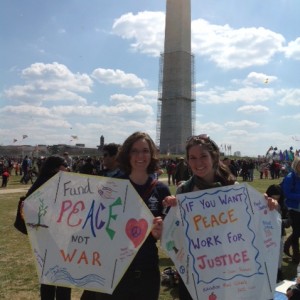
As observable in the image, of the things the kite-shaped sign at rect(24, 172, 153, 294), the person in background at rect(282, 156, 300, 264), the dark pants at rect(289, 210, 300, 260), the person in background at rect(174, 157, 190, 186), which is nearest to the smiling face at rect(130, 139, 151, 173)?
the kite-shaped sign at rect(24, 172, 153, 294)

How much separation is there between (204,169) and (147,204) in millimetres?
527

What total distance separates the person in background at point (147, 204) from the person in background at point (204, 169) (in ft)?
0.77

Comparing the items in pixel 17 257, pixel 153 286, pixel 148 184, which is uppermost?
pixel 148 184

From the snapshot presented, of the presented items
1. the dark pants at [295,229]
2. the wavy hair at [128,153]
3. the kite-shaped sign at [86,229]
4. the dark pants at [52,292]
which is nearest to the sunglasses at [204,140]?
the wavy hair at [128,153]

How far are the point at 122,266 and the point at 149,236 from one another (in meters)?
0.31

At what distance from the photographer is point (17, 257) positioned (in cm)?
850

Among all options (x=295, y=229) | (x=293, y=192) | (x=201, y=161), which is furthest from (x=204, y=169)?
(x=295, y=229)

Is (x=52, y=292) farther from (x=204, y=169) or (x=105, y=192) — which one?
(x=204, y=169)

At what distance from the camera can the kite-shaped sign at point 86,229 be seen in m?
3.35

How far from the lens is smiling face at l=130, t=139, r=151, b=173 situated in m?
3.53

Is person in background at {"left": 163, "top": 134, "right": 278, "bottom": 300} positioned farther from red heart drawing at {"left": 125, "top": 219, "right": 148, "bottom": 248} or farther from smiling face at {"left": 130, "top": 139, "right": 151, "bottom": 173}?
red heart drawing at {"left": 125, "top": 219, "right": 148, "bottom": 248}

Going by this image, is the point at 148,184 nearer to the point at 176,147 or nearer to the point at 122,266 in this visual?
the point at 122,266

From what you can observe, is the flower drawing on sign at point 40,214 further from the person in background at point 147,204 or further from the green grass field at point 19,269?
the green grass field at point 19,269

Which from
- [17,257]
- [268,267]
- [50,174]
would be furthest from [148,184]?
[17,257]
